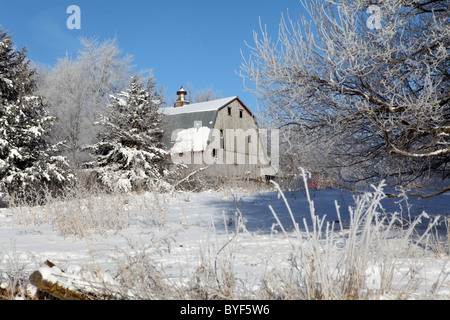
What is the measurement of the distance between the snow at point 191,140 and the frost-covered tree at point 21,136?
8826 mm

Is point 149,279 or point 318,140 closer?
point 149,279

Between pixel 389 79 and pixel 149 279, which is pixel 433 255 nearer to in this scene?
pixel 389 79

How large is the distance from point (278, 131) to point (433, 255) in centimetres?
286

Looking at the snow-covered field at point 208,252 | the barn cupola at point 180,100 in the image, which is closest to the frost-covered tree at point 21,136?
the snow-covered field at point 208,252

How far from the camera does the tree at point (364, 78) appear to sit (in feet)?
14.9

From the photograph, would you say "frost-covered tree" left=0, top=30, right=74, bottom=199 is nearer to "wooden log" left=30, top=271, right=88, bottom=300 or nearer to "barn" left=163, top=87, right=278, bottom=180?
"barn" left=163, top=87, right=278, bottom=180

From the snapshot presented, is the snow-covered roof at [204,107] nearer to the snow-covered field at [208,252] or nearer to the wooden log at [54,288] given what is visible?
the snow-covered field at [208,252]

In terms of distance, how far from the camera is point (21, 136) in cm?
1156

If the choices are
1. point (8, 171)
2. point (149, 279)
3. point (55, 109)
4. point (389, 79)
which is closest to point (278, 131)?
point (389, 79)

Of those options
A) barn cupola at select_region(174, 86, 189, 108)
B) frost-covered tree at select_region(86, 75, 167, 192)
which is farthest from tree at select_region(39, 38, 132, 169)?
barn cupola at select_region(174, 86, 189, 108)

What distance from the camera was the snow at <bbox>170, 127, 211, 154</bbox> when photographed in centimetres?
2125

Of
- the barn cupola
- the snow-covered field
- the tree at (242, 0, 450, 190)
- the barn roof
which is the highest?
the barn cupola

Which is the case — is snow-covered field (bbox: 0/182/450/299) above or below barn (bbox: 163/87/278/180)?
Result: below

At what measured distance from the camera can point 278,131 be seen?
225 inches
